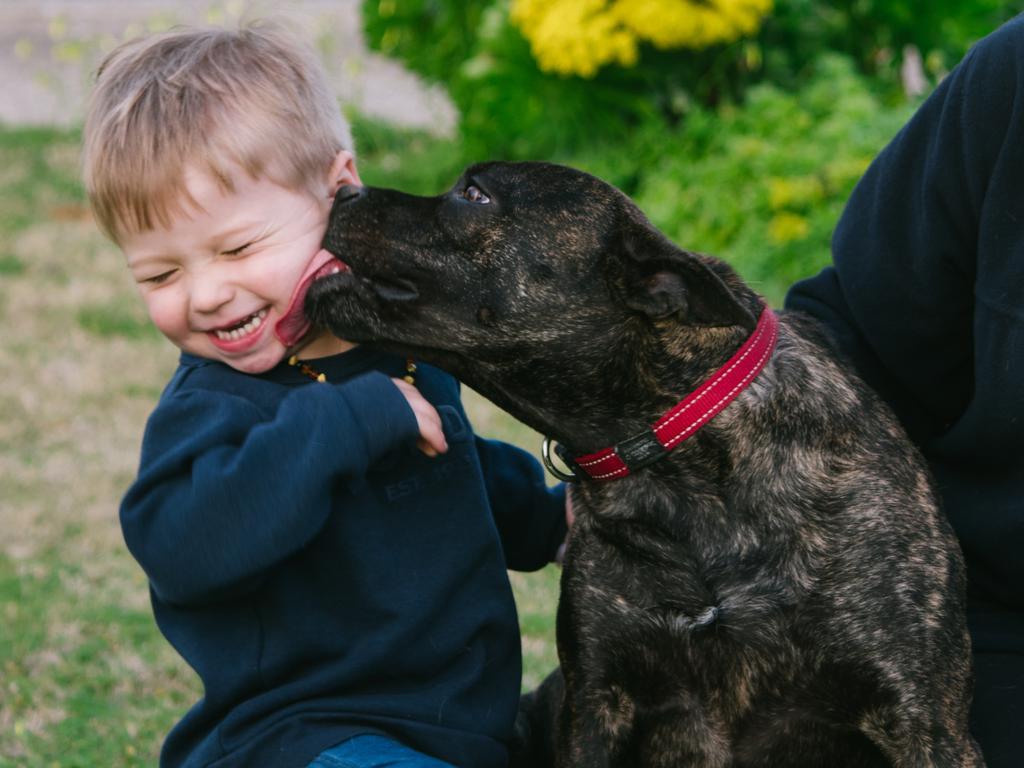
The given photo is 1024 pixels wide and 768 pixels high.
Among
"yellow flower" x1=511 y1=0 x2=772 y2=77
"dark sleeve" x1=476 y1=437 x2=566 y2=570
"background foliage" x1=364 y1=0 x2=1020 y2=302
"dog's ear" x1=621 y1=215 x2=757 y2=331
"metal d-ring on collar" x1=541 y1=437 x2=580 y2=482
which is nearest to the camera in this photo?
"dog's ear" x1=621 y1=215 x2=757 y2=331

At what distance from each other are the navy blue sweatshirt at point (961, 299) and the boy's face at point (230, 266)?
4.39 feet

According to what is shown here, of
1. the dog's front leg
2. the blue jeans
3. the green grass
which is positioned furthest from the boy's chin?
the green grass

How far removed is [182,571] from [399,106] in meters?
10.7

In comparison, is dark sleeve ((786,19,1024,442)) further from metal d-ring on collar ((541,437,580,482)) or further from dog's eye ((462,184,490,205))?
dog's eye ((462,184,490,205))

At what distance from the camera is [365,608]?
3.11 meters

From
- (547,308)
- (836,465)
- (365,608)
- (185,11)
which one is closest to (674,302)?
(547,308)

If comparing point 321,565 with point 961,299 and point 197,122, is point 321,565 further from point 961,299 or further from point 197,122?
point 961,299

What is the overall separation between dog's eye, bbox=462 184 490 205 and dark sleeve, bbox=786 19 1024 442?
3.26 ft

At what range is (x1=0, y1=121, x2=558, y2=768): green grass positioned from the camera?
4.41 meters

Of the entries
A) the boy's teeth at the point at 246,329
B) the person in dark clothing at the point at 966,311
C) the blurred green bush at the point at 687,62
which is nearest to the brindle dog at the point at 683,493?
the boy's teeth at the point at 246,329

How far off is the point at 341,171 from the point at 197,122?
367 millimetres

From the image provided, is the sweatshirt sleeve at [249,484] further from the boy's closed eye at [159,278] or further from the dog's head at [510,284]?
the boy's closed eye at [159,278]

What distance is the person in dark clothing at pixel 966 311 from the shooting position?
3.14 meters

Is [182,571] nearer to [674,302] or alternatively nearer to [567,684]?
[567,684]
